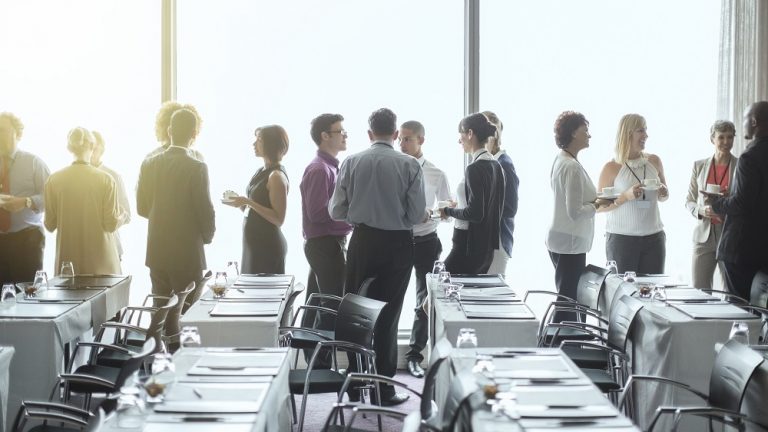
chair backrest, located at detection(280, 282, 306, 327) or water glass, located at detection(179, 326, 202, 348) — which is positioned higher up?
water glass, located at detection(179, 326, 202, 348)

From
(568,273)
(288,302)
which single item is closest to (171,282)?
(288,302)

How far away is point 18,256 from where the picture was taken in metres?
6.00

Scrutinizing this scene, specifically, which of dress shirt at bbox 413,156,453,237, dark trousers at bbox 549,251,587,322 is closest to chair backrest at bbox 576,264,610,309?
dark trousers at bbox 549,251,587,322

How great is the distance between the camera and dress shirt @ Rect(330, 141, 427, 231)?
5.28m

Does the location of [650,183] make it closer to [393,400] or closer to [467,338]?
[393,400]

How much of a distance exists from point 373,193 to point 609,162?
5.95 feet

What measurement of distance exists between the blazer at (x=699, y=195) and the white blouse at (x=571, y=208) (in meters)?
0.98

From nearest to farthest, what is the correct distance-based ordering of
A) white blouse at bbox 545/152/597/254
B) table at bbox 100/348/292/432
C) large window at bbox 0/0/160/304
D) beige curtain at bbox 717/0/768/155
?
table at bbox 100/348/292/432, white blouse at bbox 545/152/597/254, large window at bbox 0/0/160/304, beige curtain at bbox 717/0/768/155

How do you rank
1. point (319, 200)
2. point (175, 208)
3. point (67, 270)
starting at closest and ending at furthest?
point (67, 270) < point (175, 208) < point (319, 200)

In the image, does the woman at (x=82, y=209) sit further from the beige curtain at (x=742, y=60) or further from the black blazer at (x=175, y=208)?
the beige curtain at (x=742, y=60)

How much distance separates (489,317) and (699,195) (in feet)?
9.17

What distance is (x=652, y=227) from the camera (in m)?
5.99

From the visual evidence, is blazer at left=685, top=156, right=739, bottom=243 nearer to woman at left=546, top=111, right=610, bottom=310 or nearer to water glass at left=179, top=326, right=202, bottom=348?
woman at left=546, top=111, right=610, bottom=310

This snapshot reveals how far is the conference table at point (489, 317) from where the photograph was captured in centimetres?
413
